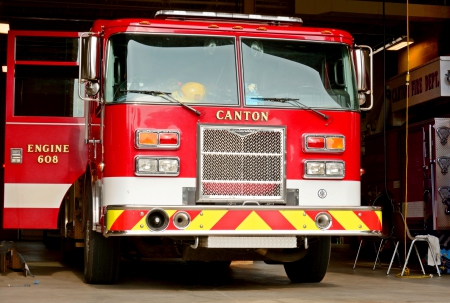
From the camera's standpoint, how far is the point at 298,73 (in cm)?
936

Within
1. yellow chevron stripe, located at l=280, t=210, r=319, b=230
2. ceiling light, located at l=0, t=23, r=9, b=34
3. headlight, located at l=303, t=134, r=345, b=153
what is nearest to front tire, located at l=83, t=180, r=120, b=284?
yellow chevron stripe, located at l=280, t=210, r=319, b=230

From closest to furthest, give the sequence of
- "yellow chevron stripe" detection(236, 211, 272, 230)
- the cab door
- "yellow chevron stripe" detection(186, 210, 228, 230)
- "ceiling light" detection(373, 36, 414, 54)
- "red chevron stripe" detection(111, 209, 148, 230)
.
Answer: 1. "red chevron stripe" detection(111, 209, 148, 230)
2. "yellow chevron stripe" detection(186, 210, 228, 230)
3. "yellow chevron stripe" detection(236, 211, 272, 230)
4. the cab door
5. "ceiling light" detection(373, 36, 414, 54)

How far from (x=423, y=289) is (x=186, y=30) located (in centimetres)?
404

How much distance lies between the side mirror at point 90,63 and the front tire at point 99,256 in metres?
1.35

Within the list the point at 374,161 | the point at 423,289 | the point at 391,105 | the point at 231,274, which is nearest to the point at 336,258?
the point at 374,161

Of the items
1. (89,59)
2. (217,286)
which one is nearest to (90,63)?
(89,59)

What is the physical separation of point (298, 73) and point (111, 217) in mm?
2523

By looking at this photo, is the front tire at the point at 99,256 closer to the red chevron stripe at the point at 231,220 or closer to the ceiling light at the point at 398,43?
the red chevron stripe at the point at 231,220

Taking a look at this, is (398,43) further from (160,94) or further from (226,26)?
(160,94)

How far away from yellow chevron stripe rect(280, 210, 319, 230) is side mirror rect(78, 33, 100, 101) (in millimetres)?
2334

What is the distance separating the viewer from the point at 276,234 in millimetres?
8766

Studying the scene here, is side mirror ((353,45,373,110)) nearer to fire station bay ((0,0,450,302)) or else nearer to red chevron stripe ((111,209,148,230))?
fire station bay ((0,0,450,302))

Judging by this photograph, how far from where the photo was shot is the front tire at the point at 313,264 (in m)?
10.2

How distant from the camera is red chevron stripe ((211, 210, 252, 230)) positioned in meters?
8.61
